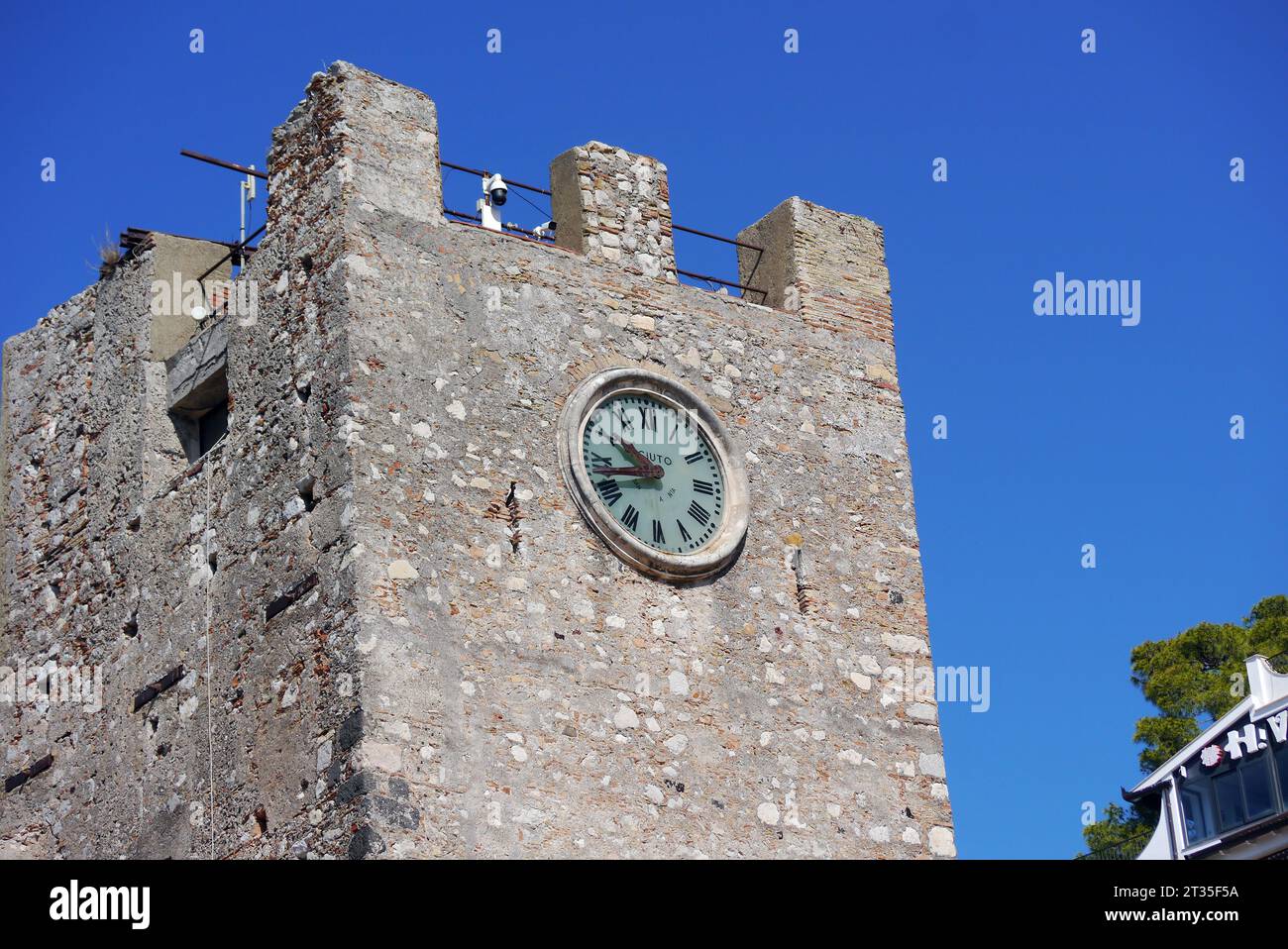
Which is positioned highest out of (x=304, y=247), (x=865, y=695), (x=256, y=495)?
(x=304, y=247)

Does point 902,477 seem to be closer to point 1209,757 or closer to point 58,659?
point 58,659

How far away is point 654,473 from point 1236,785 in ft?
51.7

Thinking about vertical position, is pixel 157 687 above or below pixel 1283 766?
below

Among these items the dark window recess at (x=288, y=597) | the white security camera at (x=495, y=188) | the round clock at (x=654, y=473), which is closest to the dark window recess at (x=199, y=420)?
the dark window recess at (x=288, y=597)

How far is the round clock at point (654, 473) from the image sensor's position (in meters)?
19.8

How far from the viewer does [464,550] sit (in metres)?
18.8

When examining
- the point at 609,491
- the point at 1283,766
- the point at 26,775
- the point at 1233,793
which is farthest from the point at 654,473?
the point at 1233,793

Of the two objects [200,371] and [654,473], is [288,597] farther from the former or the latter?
[654,473]

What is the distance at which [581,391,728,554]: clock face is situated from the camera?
65.8 ft

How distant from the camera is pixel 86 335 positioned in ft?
76.0

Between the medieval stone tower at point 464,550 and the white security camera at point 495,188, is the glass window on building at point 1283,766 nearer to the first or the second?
the medieval stone tower at point 464,550

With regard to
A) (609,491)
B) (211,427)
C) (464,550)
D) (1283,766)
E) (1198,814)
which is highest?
(211,427)
